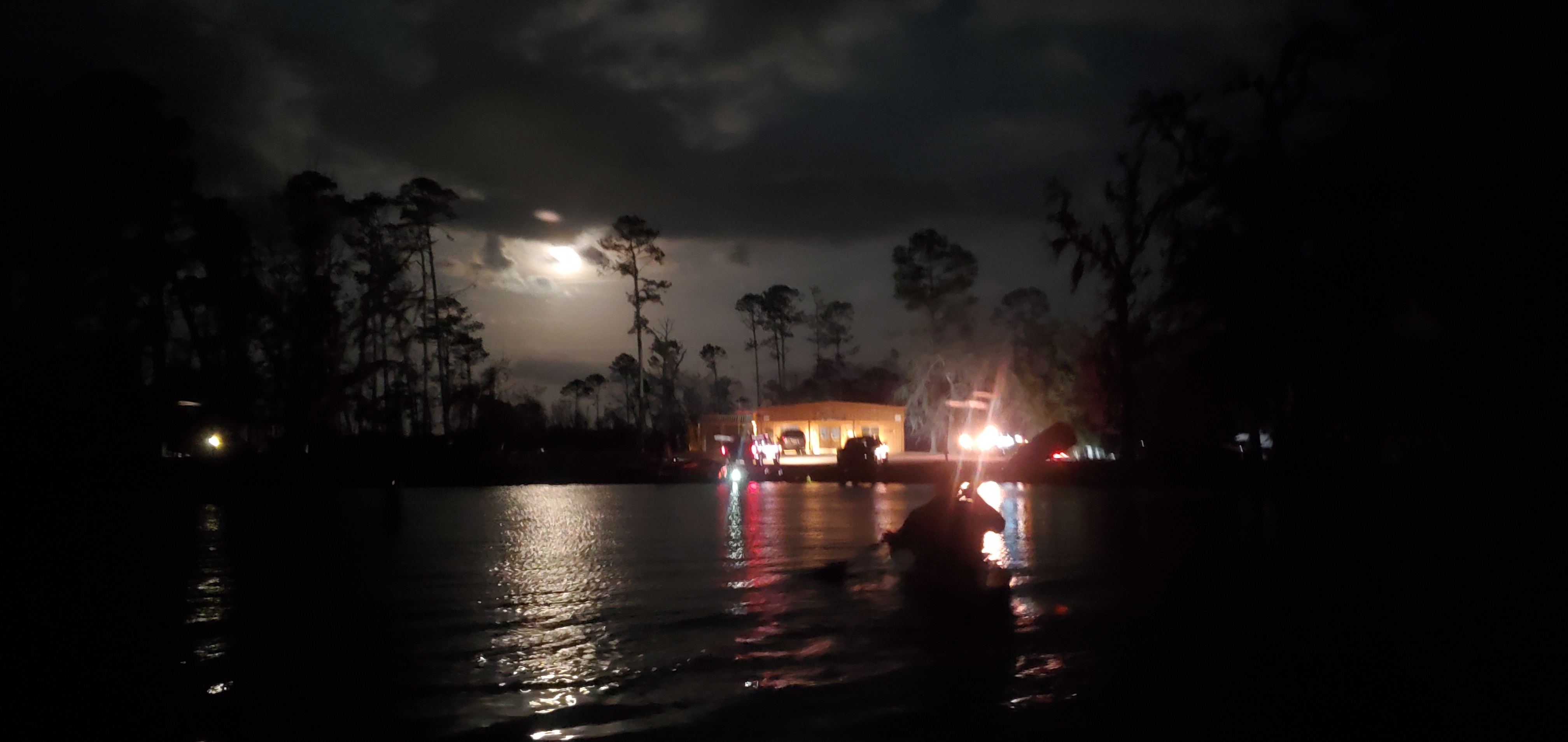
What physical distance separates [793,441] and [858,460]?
22142 millimetres

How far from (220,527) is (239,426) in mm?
27763

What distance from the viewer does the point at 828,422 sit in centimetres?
5722

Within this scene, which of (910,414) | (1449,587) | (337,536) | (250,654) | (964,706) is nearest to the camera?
(964,706)

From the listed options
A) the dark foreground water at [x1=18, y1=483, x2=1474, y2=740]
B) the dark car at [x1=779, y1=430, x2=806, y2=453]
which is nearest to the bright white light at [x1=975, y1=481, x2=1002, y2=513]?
the dark foreground water at [x1=18, y1=483, x2=1474, y2=740]

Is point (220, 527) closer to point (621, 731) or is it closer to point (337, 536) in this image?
point (337, 536)

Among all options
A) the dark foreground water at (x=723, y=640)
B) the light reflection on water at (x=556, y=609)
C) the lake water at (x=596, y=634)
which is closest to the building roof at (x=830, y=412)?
the light reflection on water at (x=556, y=609)

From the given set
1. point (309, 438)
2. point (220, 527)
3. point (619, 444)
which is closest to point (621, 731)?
point (220, 527)

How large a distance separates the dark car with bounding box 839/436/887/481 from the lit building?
23.0 m

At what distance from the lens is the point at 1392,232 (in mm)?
20016

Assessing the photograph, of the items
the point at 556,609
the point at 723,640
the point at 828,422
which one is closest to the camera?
the point at 723,640

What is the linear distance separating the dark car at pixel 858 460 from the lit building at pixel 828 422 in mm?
22981

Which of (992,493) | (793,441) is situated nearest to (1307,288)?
(992,493)

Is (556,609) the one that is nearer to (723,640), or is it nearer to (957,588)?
(723,640)

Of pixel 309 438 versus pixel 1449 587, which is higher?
pixel 309 438
